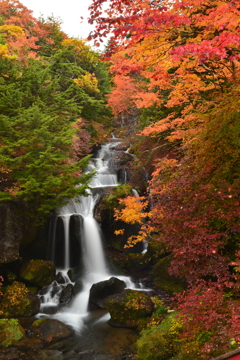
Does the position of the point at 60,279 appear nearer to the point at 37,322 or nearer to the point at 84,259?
the point at 84,259

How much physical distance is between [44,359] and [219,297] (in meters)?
5.43

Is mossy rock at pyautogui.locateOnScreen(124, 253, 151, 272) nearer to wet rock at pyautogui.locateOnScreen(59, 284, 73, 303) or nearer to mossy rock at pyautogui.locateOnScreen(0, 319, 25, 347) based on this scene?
wet rock at pyautogui.locateOnScreen(59, 284, 73, 303)

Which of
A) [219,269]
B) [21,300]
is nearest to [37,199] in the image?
[21,300]

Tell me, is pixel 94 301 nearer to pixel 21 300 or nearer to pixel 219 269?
pixel 21 300

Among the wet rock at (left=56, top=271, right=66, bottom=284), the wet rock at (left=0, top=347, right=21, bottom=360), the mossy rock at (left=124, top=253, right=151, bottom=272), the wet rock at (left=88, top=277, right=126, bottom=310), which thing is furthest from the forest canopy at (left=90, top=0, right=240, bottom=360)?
the mossy rock at (left=124, top=253, right=151, bottom=272)

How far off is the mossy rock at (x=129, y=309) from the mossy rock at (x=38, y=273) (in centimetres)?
349

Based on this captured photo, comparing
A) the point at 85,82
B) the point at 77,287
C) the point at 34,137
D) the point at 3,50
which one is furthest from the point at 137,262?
the point at 85,82

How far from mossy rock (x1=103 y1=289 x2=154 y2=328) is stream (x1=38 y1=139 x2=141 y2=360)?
0.25 metres

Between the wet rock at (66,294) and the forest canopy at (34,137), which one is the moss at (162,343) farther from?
the forest canopy at (34,137)

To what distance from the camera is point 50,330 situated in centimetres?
880

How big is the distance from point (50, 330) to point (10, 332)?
1.25 meters

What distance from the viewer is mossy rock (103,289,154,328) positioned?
906 centimetres

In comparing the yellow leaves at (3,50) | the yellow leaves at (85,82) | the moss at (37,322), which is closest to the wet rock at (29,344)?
the moss at (37,322)

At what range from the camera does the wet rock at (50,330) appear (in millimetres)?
8492
